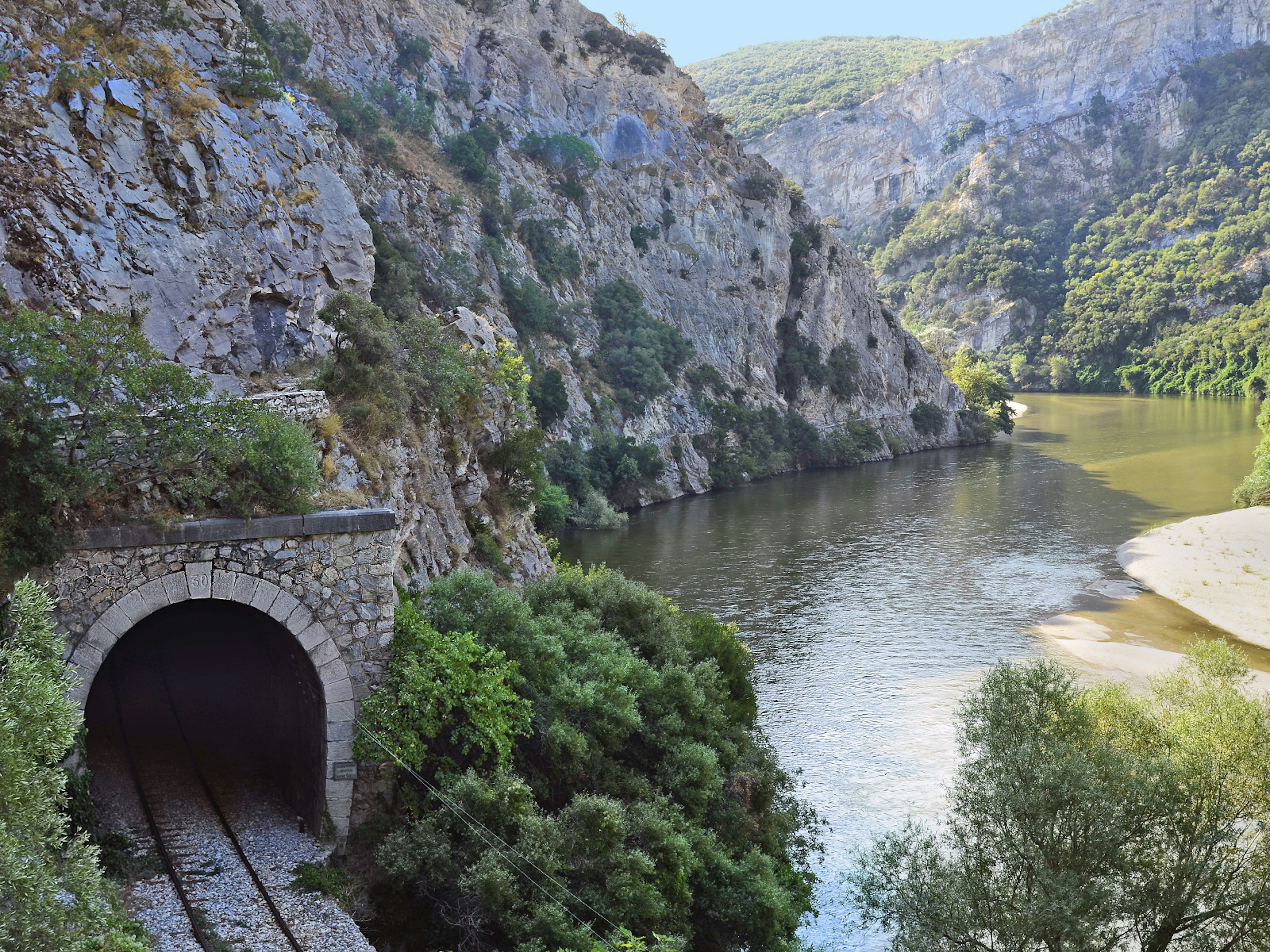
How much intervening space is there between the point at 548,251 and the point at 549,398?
16.6 metres

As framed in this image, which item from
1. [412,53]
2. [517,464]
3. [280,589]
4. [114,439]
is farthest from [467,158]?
[280,589]

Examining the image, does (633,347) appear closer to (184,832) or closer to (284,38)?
(284,38)

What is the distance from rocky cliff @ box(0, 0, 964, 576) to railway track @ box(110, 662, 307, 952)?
5.92 metres

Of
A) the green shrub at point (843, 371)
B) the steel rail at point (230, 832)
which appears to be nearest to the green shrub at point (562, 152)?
the green shrub at point (843, 371)

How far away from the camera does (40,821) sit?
31.0ft

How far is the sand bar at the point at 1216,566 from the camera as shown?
3803cm

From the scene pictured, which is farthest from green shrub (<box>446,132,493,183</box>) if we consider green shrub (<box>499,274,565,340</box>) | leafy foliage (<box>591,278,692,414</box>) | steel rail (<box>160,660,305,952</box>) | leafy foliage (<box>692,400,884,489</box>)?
steel rail (<box>160,660,305,952</box>)

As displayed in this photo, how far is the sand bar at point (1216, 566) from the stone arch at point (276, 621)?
35.1m

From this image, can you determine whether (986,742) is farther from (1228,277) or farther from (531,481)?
(1228,277)

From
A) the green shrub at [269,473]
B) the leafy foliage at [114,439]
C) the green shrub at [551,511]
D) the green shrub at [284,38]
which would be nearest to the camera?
the leafy foliage at [114,439]

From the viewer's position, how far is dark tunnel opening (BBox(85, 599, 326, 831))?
50.9ft

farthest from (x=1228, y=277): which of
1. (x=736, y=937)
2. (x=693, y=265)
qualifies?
(x=736, y=937)

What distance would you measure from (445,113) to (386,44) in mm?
6076

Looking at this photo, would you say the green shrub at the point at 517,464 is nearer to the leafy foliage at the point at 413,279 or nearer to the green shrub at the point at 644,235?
the leafy foliage at the point at 413,279
